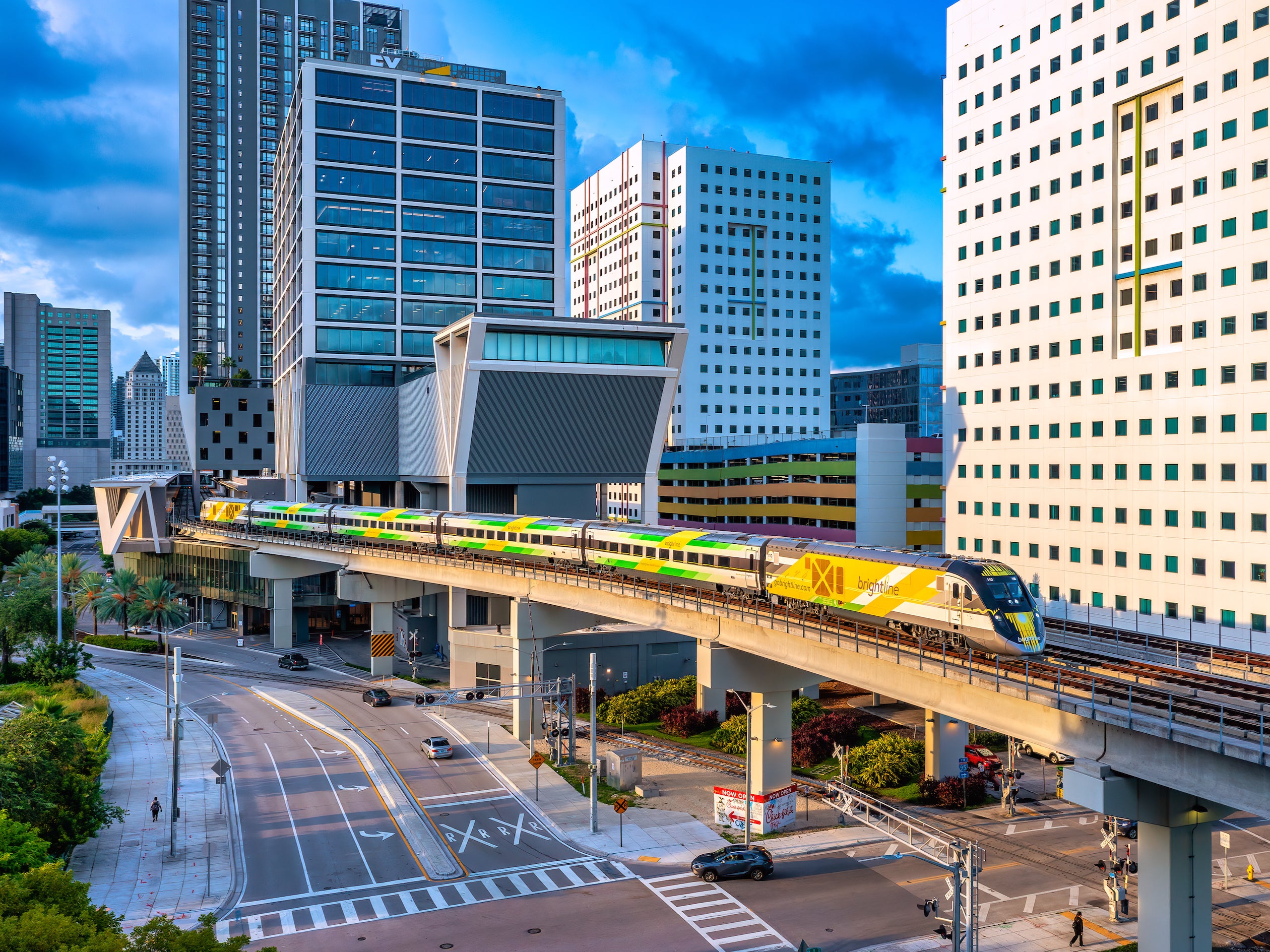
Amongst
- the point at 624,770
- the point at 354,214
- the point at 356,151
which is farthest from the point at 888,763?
the point at 356,151

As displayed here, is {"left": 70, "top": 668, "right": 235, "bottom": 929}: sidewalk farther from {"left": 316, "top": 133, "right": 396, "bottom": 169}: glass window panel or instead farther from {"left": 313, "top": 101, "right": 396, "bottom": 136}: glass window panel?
{"left": 313, "top": 101, "right": 396, "bottom": 136}: glass window panel

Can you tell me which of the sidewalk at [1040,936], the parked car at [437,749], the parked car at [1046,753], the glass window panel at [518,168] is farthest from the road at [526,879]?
the glass window panel at [518,168]

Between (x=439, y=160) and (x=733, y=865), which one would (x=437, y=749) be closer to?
(x=733, y=865)

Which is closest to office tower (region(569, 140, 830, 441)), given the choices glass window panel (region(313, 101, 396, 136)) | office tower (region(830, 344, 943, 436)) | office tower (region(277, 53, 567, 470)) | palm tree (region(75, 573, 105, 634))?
office tower (region(830, 344, 943, 436))

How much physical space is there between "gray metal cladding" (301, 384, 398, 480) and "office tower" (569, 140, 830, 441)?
55743 mm

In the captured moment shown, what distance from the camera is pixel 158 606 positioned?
8862cm

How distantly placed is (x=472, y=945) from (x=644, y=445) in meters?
63.1

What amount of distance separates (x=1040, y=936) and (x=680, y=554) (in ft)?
86.5

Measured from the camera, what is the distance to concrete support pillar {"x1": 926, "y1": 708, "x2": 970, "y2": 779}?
50.2 metres

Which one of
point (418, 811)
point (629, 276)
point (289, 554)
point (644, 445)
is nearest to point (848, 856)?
point (418, 811)

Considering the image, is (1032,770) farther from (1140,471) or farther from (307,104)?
(307,104)

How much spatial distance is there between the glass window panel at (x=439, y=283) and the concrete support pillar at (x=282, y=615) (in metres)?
36.9

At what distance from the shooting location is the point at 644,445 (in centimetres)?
9250

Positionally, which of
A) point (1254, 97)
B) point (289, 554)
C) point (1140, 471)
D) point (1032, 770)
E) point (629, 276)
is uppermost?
point (629, 276)
